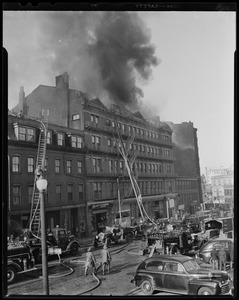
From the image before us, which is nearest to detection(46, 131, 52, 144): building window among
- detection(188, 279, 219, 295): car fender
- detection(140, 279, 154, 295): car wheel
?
detection(140, 279, 154, 295): car wheel

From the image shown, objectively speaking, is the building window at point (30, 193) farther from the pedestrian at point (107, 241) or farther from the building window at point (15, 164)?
the pedestrian at point (107, 241)

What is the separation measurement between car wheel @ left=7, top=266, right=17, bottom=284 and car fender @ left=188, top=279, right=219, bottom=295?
3018mm

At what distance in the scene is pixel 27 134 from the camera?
5328mm

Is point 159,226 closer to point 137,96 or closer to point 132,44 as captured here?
point 137,96

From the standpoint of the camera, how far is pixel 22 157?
526 centimetres

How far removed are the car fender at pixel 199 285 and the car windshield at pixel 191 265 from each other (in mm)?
194

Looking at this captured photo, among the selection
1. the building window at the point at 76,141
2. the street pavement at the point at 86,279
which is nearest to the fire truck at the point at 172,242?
the street pavement at the point at 86,279

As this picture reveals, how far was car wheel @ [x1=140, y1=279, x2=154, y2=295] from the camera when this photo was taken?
504cm

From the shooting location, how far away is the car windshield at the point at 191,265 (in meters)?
5.04

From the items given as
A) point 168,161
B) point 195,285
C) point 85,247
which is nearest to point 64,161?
point 85,247

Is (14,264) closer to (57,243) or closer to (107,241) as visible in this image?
(57,243)

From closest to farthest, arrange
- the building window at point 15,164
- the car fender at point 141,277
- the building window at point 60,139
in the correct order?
the car fender at point 141,277 → the building window at point 15,164 → the building window at point 60,139

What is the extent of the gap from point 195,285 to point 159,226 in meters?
1.36

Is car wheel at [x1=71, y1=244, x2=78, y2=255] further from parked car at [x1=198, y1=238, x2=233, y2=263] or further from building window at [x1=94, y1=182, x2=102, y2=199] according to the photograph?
parked car at [x1=198, y1=238, x2=233, y2=263]
